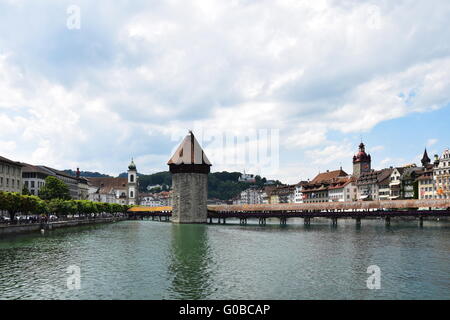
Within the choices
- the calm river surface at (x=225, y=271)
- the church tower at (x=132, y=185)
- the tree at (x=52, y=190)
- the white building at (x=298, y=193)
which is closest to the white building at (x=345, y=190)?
the white building at (x=298, y=193)

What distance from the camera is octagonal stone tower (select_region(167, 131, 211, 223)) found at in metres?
83.2

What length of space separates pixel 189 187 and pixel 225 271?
5832 cm

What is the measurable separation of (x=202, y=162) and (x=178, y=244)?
4363cm

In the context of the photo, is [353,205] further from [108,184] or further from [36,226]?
[108,184]

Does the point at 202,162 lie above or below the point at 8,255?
above

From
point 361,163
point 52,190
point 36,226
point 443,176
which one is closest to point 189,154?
point 52,190

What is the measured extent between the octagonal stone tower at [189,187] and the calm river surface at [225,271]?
4340cm

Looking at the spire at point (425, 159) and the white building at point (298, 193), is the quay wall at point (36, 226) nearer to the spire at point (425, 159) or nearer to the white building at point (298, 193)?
the white building at point (298, 193)

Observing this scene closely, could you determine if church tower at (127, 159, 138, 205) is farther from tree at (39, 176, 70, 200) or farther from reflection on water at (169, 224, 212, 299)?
reflection on water at (169, 224, 212, 299)

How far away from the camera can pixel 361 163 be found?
13262 centimetres

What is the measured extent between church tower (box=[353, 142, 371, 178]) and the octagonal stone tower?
6427 cm
